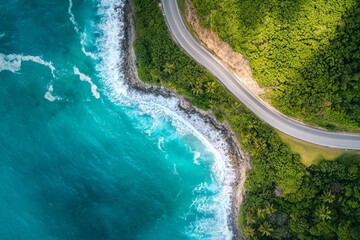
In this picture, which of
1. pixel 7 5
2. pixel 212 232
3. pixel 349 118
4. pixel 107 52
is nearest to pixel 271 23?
pixel 349 118

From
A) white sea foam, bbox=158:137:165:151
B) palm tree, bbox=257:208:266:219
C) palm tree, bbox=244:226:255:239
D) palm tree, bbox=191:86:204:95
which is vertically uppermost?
palm tree, bbox=191:86:204:95

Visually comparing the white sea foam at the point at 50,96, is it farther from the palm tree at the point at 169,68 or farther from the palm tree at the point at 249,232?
the palm tree at the point at 249,232

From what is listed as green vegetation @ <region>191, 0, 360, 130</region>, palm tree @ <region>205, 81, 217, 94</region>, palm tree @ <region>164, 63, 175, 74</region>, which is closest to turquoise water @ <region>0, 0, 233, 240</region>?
palm tree @ <region>164, 63, 175, 74</region>

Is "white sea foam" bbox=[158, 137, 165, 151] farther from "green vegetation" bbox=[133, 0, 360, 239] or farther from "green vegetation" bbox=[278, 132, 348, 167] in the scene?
"green vegetation" bbox=[278, 132, 348, 167]

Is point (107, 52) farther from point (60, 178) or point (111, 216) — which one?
point (111, 216)

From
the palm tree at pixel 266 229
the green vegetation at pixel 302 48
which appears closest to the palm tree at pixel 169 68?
the green vegetation at pixel 302 48

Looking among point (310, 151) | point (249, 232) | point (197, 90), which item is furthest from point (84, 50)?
point (310, 151)

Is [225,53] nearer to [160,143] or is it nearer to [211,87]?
[211,87]
